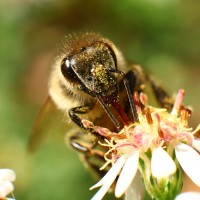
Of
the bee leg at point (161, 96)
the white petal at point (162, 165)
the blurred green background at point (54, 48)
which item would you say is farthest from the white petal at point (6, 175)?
the blurred green background at point (54, 48)

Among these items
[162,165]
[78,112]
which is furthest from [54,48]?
[162,165]

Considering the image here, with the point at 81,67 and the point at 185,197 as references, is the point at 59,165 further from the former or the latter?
the point at 185,197

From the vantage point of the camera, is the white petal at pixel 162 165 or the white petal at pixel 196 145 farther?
the white petal at pixel 196 145

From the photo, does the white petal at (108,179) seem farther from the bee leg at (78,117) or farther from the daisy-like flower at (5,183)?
the daisy-like flower at (5,183)

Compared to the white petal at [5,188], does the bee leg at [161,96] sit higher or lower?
lower

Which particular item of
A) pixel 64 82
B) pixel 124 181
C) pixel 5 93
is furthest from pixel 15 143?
pixel 124 181
